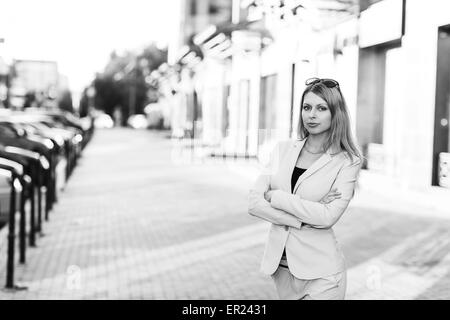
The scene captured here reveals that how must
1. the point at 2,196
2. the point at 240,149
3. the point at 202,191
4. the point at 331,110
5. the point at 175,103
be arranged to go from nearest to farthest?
1. the point at 331,110
2. the point at 2,196
3. the point at 202,191
4. the point at 240,149
5. the point at 175,103

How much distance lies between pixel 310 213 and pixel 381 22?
6102 mm

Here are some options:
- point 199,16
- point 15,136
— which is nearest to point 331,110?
point 15,136

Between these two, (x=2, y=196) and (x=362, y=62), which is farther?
(x=362, y=62)

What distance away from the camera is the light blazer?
317 cm

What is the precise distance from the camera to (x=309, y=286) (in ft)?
10.7

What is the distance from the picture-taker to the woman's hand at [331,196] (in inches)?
127

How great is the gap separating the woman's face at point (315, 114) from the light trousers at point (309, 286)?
588 millimetres

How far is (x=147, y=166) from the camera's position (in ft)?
77.0

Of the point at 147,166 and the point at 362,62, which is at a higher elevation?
the point at 362,62

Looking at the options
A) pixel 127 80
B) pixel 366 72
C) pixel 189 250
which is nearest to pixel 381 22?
pixel 189 250

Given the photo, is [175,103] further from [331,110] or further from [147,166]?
[331,110]

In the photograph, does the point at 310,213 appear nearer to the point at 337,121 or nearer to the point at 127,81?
the point at 337,121

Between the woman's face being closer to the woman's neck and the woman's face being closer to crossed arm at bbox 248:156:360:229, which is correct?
the woman's neck

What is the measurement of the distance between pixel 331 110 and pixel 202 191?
1276cm
